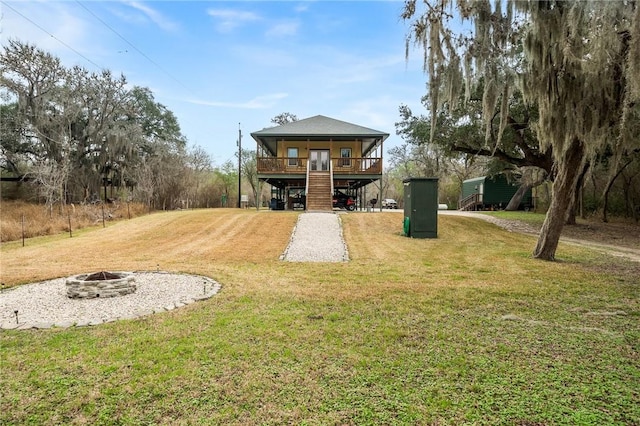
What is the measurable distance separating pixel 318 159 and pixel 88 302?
1778 centimetres

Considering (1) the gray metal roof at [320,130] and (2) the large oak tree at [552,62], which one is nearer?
(2) the large oak tree at [552,62]

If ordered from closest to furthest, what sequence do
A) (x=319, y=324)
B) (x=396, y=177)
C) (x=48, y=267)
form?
(x=319, y=324)
(x=48, y=267)
(x=396, y=177)

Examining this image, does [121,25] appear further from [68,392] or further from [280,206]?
[280,206]

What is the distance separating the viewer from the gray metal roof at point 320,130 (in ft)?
64.5

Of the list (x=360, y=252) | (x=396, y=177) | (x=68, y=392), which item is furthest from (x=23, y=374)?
(x=396, y=177)

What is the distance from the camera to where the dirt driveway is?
34.4ft

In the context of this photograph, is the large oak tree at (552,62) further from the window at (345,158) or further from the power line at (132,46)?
the window at (345,158)

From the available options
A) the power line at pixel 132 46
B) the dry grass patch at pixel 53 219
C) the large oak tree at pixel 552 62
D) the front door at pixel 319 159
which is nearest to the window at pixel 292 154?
the front door at pixel 319 159

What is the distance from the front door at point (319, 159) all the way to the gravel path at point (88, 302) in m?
16.2

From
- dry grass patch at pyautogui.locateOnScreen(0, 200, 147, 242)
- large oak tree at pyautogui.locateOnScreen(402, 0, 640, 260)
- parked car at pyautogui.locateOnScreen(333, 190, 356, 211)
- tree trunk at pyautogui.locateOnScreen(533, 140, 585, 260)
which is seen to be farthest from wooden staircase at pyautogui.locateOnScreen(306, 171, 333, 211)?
tree trunk at pyautogui.locateOnScreen(533, 140, 585, 260)

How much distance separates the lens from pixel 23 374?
2.87 metres

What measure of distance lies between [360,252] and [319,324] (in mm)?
5623

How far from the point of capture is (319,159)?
21.9 m

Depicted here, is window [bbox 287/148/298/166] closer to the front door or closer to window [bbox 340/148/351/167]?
the front door
